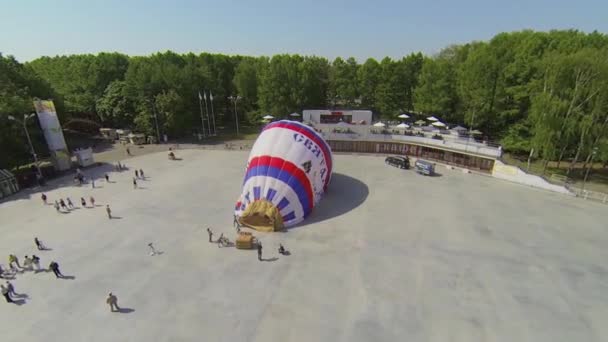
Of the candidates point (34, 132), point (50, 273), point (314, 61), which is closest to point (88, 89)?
point (34, 132)

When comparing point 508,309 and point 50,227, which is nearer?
point 508,309

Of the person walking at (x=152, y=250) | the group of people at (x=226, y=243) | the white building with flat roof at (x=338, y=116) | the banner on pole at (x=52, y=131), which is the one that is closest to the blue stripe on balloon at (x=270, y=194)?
the group of people at (x=226, y=243)

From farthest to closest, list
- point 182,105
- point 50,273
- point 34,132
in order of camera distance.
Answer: point 182,105
point 34,132
point 50,273

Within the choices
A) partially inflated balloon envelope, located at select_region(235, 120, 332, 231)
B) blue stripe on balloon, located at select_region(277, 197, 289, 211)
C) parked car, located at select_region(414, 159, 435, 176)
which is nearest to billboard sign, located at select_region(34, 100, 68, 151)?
partially inflated balloon envelope, located at select_region(235, 120, 332, 231)

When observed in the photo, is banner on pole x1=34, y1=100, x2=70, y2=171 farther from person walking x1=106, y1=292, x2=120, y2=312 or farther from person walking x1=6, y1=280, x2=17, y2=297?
person walking x1=106, y1=292, x2=120, y2=312

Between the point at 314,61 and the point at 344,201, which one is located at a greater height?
the point at 314,61

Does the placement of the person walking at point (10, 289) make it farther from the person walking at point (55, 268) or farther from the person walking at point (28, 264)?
the person walking at point (28, 264)

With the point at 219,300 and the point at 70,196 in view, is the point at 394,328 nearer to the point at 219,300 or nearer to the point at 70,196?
the point at 219,300
